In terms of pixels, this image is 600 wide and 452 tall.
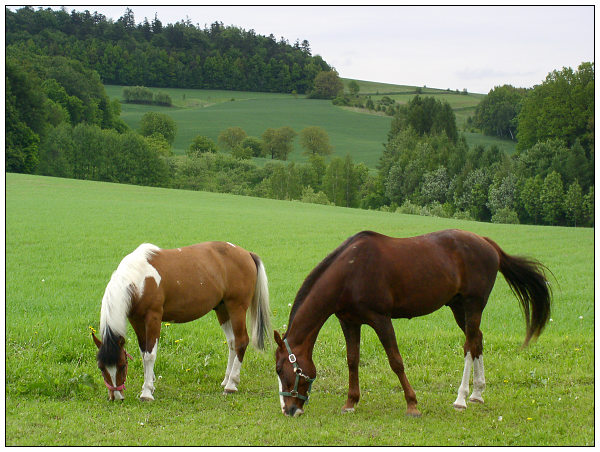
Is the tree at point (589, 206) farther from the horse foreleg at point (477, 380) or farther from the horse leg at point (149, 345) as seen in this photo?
the horse leg at point (149, 345)

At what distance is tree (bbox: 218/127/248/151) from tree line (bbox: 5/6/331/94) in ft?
44.3

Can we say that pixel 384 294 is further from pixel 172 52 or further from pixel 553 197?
pixel 172 52

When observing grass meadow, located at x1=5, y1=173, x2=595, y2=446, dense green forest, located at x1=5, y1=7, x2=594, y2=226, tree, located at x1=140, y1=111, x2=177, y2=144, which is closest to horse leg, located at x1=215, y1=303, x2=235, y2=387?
grass meadow, located at x1=5, y1=173, x2=595, y2=446

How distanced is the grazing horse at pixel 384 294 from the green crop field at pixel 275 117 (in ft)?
286

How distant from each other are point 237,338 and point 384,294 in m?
2.14

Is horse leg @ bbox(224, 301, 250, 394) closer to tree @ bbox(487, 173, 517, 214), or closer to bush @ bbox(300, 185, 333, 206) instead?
tree @ bbox(487, 173, 517, 214)

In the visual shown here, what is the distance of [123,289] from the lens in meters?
6.17

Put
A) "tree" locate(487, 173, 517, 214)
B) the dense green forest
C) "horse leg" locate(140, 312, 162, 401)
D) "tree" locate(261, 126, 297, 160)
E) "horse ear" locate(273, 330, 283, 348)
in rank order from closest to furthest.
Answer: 1. "horse ear" locate(273, 330, 283, 348)
2. "horse leg" locate(140, 312, 162, 401)
3. the dense green forest
4. "tree" locate(487, 173, 517, 214)
5. "tree" locate(261, 126, 297, 160)

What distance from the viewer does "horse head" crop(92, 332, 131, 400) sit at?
19.8 ft

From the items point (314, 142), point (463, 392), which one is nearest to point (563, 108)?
point (314, 142)

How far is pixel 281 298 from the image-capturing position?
526 inches

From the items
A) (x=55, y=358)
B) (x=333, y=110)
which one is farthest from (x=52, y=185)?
(x=333, y=110)

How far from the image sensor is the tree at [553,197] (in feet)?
179

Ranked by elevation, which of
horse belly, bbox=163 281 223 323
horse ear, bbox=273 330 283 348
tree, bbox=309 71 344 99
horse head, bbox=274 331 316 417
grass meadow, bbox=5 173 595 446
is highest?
tree, bbox=309 71 344 99
